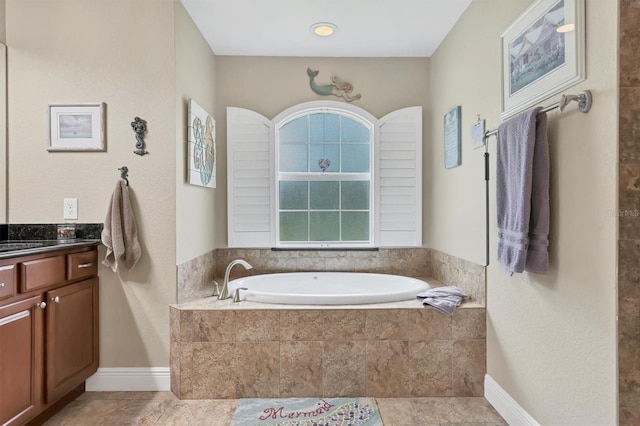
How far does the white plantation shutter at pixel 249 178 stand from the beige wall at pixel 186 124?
21 cm

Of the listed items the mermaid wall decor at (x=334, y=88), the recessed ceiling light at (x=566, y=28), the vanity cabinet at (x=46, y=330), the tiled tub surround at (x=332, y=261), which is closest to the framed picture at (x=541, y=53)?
the recessed ceiling light at (x=566, y=28)

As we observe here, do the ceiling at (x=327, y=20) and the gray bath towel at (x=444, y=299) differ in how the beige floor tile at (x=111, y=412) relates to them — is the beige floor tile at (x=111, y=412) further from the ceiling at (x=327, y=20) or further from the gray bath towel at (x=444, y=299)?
the ceiling at (x=327, y=20)

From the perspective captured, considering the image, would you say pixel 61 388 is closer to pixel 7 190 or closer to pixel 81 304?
pixel 81 304

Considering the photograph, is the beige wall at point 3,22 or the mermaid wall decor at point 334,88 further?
the mermaid wall decor at point 334,88

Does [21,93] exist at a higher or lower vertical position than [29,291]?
higher

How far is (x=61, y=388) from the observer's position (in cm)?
203

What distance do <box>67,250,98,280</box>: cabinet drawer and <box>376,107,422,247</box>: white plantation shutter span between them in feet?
6.94

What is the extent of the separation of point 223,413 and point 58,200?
1.59 m

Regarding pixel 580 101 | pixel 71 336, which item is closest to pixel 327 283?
pixel 71 336

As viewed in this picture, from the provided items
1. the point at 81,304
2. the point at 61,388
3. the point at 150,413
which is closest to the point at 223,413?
the point at 150,413

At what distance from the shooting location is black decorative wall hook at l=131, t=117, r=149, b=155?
92.0 inches

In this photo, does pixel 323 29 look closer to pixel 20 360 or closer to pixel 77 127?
pixel 77 127

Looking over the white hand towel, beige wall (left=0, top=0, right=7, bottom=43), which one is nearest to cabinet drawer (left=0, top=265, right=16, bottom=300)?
the white hand towel

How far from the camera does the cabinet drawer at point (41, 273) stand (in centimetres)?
177
